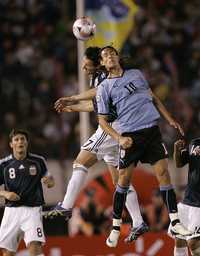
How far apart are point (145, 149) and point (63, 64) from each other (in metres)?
9.06

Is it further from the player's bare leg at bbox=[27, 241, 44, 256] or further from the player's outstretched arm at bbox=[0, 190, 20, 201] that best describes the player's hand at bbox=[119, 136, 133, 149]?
the player's bare leg at bbox=[27, 241, 44, 256]

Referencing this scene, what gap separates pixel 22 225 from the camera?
609 inches

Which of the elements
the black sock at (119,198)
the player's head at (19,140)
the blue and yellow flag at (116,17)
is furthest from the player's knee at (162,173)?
the blue and yellow flag at (116,17)

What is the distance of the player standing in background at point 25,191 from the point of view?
15.3 metres

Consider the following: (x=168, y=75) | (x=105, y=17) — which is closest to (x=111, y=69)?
(x=105, y=17)

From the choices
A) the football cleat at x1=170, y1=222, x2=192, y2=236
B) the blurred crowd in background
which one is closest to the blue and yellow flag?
the blurred crowd in background

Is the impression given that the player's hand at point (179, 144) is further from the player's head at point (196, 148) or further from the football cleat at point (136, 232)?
the football cleat at point (136, 232)

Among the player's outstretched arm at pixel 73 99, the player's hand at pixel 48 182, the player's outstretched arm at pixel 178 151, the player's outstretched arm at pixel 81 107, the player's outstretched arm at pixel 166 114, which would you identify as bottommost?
the player's hand at pixel 48 182

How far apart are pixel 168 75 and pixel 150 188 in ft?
12.3

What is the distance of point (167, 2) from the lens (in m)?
25.4

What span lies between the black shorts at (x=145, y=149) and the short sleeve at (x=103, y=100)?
14.7 inches

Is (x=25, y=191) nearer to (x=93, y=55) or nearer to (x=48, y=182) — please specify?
(x=48, y=182)

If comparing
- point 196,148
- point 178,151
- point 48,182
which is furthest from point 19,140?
point 196,148

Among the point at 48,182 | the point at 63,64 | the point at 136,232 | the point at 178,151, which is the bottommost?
the point at 136,232
